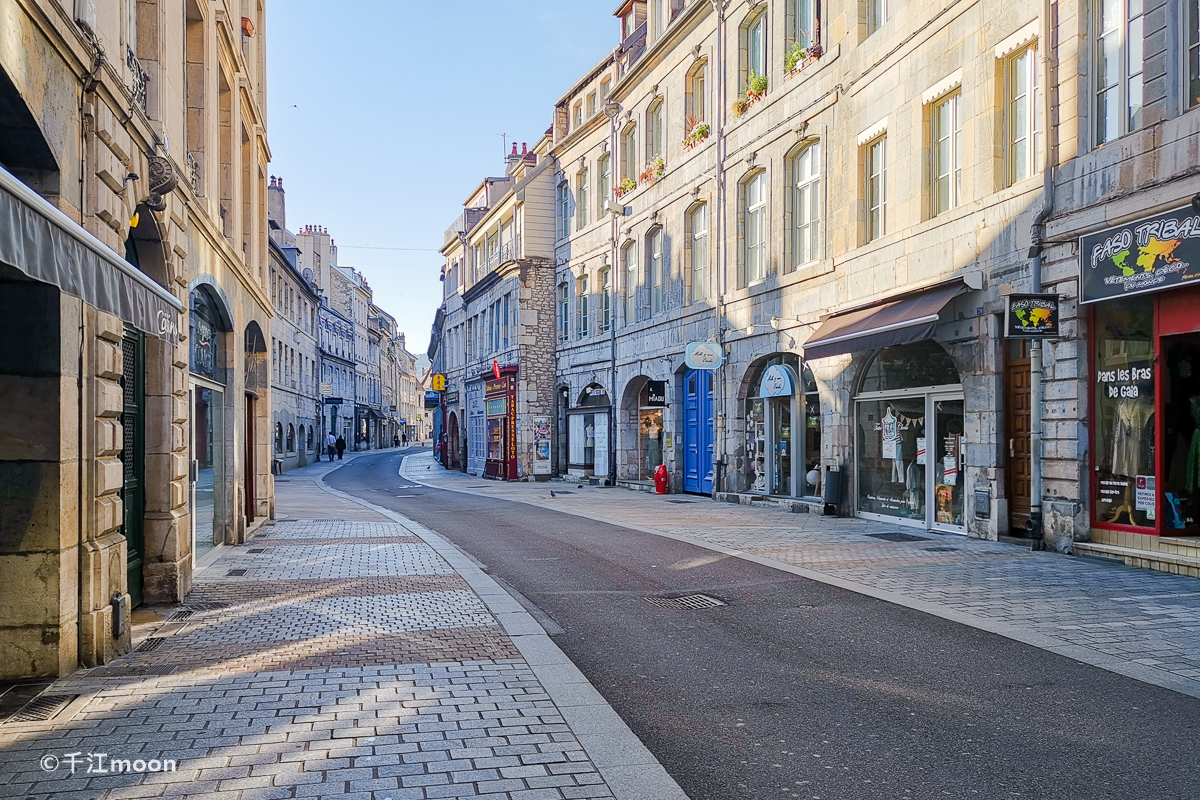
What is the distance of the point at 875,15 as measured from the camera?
16.4 meters

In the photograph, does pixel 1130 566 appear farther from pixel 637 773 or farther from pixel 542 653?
pixel 637 773

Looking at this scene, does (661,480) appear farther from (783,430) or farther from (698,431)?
(783,430)

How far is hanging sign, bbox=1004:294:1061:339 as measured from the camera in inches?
445

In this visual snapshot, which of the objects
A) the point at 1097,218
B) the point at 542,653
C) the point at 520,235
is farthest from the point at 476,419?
the point at 542,653

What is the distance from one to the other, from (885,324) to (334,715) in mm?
11227

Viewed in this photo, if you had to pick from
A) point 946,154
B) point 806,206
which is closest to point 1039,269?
point 946,154

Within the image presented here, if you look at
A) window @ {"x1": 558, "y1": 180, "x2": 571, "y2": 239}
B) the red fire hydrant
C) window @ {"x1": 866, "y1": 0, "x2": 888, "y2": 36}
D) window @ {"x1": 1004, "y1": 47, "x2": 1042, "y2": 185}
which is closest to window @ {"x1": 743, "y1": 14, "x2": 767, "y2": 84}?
Answer: window @ {"x1": 866, "y1": 0, "x2": 888, "y2": 36}

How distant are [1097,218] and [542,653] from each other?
8.83 meters

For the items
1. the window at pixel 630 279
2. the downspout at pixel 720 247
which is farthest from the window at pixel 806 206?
the window at pixel 630 279

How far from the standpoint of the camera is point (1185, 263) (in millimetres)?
9703

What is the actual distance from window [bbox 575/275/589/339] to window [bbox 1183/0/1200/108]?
22462 millimetres

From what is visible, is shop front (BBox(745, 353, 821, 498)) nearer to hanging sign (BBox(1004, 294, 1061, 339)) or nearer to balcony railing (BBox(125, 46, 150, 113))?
hanging sign (BBox(1004, 294, 1061, 339))

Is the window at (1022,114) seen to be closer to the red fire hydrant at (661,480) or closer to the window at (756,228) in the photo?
the window at (756,228)

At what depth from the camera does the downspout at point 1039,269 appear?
11.9 m
